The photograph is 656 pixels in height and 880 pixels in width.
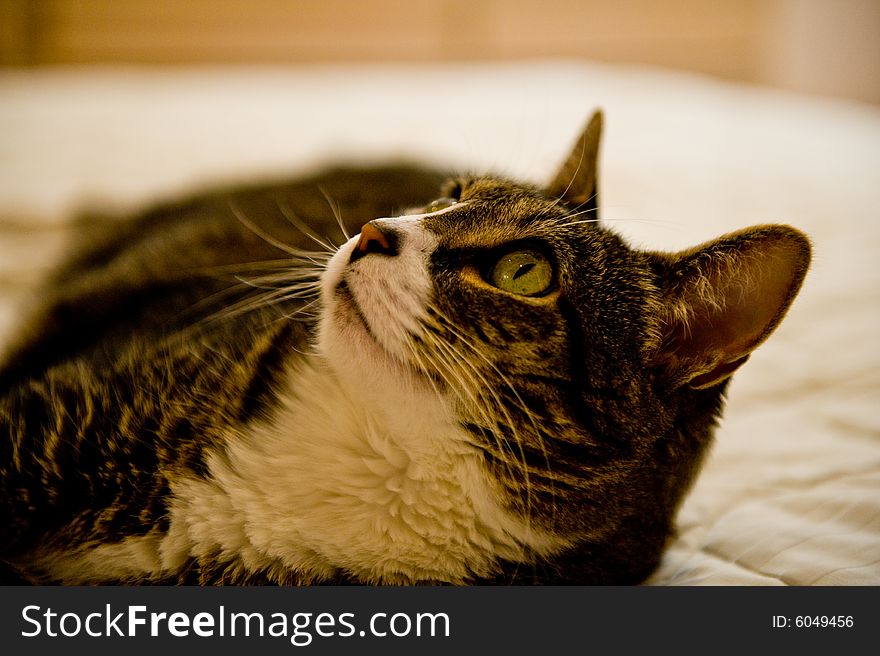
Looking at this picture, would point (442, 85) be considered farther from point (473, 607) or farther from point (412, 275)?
point (473, 607)

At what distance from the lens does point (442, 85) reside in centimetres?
265

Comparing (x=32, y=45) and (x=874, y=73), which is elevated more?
(x=32, y=45)

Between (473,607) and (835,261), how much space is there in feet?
3.72

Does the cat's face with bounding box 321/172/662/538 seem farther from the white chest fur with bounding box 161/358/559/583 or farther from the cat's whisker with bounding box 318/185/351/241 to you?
the cat's whisker with bounding box 318/185/351/241

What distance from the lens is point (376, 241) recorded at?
79 cm

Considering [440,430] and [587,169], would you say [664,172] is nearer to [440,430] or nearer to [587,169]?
[587,169]

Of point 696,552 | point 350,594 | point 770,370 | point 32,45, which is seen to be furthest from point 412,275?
point 32,45

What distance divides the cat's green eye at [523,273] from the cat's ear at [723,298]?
13 centimetres

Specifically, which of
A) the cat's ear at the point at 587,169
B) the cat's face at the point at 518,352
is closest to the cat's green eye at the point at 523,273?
the cat's face at the point at 518,352

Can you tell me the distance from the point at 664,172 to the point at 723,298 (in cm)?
122

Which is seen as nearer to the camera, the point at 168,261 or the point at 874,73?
the point at 168,261

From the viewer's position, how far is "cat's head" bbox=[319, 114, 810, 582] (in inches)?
29.8

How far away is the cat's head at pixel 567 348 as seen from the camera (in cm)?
76

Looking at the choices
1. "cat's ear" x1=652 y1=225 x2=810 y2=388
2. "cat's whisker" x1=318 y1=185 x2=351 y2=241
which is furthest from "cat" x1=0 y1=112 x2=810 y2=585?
"cat's whisker" x1=318 y1=185 x2=351 y2=241
